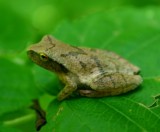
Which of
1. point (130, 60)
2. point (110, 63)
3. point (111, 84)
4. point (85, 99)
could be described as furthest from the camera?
point (130, 60)

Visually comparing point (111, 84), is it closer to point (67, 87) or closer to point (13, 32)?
point (67, 87)

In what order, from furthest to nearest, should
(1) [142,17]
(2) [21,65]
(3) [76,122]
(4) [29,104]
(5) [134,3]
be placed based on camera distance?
(5) [134,3] → (1) [142,17] → (2) [21,65] → (4) [29,104] → (3) [76,122]

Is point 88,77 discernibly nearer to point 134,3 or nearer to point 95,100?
point 95,100

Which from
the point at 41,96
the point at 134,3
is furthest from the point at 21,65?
the point at 134,3

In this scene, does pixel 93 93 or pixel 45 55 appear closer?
pixel 93 93

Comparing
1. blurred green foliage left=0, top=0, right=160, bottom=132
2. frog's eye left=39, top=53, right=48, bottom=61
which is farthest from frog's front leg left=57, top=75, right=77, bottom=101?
frog's eye left=39, top=53, right=48, bottom=61

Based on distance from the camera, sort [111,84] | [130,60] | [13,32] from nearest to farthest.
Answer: [111,84] → [130,60] → [13,32]

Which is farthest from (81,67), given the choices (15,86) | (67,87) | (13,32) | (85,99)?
(13,32)
